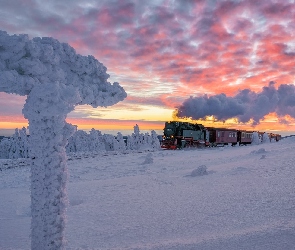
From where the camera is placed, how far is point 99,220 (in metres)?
8.72

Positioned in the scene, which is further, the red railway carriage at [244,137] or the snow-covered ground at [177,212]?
the red railway carriage at [244,137]

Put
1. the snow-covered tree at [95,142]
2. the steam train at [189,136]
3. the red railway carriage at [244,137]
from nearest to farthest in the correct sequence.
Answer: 1. the steam train at [189,136]
2. the snow-covered tree at [95,142]
3. the red railway carriage at [244,137]

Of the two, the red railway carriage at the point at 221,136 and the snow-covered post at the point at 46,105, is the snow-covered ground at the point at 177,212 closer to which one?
the snow-covered post at the point at 46,105

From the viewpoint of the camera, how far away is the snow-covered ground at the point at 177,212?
255 inches

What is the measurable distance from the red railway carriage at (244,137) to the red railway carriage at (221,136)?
3.96ft

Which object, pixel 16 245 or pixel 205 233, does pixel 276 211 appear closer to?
pixel 205 233

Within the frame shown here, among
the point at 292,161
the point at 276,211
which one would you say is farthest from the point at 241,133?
the point at 276,211

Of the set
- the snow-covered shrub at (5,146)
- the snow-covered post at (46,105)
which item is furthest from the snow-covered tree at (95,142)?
the snow-covered post at (46,105)

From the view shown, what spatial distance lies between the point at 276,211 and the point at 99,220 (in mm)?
5117

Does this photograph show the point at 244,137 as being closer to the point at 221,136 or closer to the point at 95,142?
the point at 221,136

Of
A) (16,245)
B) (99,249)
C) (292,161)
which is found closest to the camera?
(99,249)

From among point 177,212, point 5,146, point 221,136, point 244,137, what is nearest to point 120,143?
point 5,146

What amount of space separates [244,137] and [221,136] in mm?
8722

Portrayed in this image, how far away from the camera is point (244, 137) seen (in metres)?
51.3
